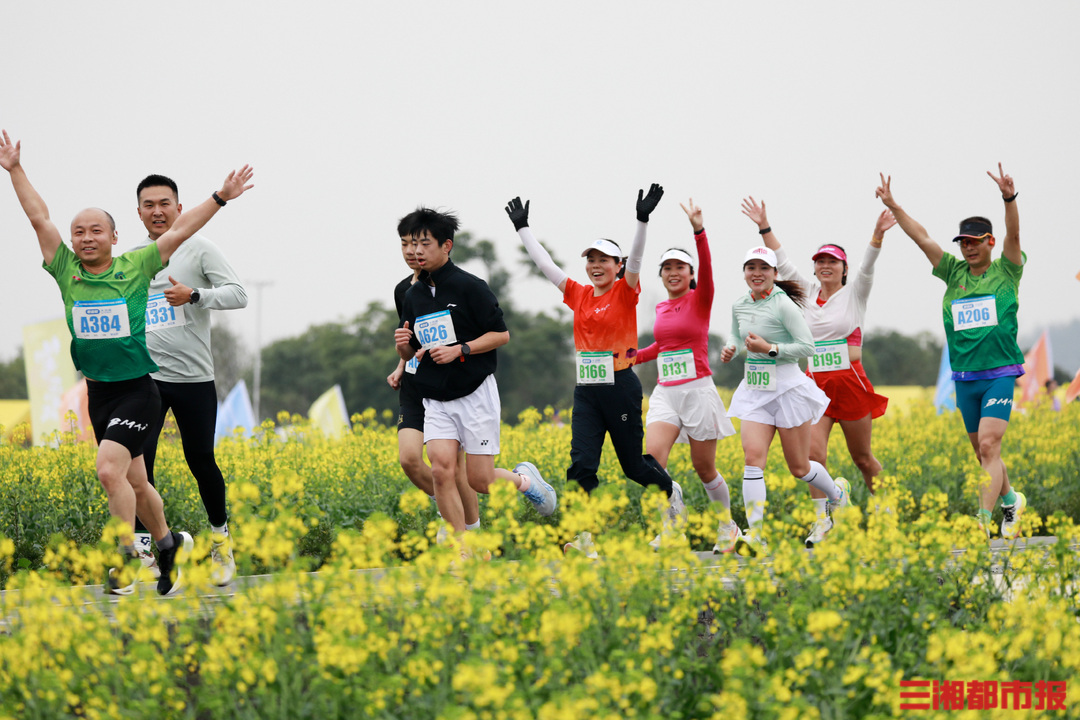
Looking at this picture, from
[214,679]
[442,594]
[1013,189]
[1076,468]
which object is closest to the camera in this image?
[214,679]

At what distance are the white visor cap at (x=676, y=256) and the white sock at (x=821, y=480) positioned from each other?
169 centimetres

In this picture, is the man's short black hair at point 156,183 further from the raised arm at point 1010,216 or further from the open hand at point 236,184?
the raised arm at point 1010,216

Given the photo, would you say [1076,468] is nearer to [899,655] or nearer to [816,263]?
[816,263]

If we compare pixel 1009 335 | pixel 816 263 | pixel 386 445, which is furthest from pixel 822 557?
pixel 386 445

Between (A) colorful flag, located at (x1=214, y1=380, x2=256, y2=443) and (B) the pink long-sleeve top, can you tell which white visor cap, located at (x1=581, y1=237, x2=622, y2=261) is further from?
(A) colorful flag, located at (x1=214, y1=380, x2=256, y2=443)

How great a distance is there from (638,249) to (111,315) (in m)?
3.14

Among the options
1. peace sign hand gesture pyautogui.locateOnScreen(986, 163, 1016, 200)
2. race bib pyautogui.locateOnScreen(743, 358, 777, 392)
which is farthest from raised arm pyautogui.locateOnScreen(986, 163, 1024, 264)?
race bib pyautogui.locateOnScreen(743, 358, 777, 392)

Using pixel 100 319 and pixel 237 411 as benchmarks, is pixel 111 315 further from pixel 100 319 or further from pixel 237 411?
pixel 237 411

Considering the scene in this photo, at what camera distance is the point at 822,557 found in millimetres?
4266

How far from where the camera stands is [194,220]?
17.8ft

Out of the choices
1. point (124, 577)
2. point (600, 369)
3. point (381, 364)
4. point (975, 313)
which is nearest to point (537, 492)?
point (600, 369)

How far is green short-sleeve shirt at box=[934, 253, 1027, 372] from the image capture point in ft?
23.0

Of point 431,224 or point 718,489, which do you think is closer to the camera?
point 431,224

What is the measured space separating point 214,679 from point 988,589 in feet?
11.5
